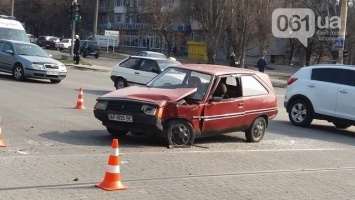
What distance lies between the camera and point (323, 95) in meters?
16.3

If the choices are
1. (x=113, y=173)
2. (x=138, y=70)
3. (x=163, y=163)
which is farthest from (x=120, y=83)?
(x=113, y=173)

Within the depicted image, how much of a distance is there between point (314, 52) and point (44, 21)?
4384 cm

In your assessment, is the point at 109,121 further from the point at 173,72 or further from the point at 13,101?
the point at 13,101

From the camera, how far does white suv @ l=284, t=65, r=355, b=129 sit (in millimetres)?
15898

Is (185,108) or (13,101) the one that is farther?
(13,101)

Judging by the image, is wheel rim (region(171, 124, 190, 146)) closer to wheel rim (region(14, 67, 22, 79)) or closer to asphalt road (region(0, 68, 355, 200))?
asphalt road (region(0, 68, 355, 200))

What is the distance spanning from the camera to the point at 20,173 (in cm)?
841

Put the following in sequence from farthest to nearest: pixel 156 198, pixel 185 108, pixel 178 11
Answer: pixel 178 11
pixel 185 108
pixel 156 198

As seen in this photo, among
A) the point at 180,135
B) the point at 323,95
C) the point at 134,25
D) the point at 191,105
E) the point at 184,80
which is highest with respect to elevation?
the point at 134,25

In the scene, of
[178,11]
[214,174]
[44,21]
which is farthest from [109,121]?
[44,21]

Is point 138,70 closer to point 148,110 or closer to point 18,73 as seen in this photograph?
point 18,73

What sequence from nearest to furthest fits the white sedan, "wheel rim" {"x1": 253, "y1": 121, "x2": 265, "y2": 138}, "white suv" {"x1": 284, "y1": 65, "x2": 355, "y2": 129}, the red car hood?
the red car hood → "wheel rim" {"x1": 253, "y1": 121, "x2": 265, "y2": 138} → "white suv" {"x1": 284, "y1": 65, "x2": 355, "y2": 129} → the white sedan

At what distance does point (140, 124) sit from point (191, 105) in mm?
1044

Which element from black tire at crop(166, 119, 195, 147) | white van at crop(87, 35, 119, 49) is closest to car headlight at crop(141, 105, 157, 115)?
black tire at crop(166, 119, 195, 147)
